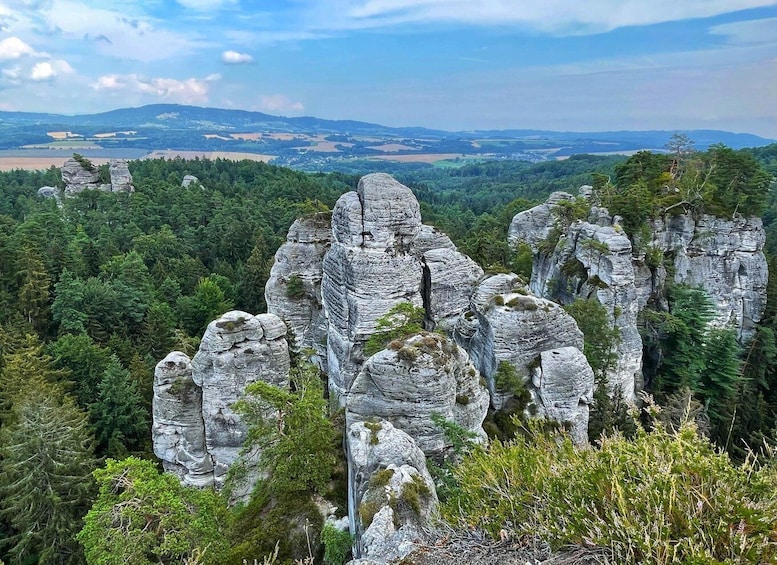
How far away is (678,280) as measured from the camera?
3186 cm

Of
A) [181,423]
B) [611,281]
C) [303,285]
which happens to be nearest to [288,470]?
[181,423]

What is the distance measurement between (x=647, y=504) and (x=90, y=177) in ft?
279

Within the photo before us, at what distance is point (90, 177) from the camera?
246 ft

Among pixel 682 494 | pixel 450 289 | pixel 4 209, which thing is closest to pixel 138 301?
pixel 450 289

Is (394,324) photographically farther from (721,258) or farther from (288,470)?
(721,258)

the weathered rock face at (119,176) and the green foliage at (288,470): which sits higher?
the weathered rock face at (119,176)

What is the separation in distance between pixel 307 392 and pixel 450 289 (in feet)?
33.6

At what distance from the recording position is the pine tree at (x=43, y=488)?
19.2 m

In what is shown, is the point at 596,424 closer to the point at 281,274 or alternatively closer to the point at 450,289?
the point at 450,289

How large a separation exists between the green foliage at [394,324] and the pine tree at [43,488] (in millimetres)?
12064

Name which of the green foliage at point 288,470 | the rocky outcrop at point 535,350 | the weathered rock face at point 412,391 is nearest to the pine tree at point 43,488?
the green foliage at point 288,470

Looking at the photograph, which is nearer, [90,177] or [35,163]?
[90,177]

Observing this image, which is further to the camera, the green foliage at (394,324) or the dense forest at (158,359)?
the green foliage at (394,324)

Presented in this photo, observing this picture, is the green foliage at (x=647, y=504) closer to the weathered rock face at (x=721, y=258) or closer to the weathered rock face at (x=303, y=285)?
the weathered rock face at (x=303, y=285)
